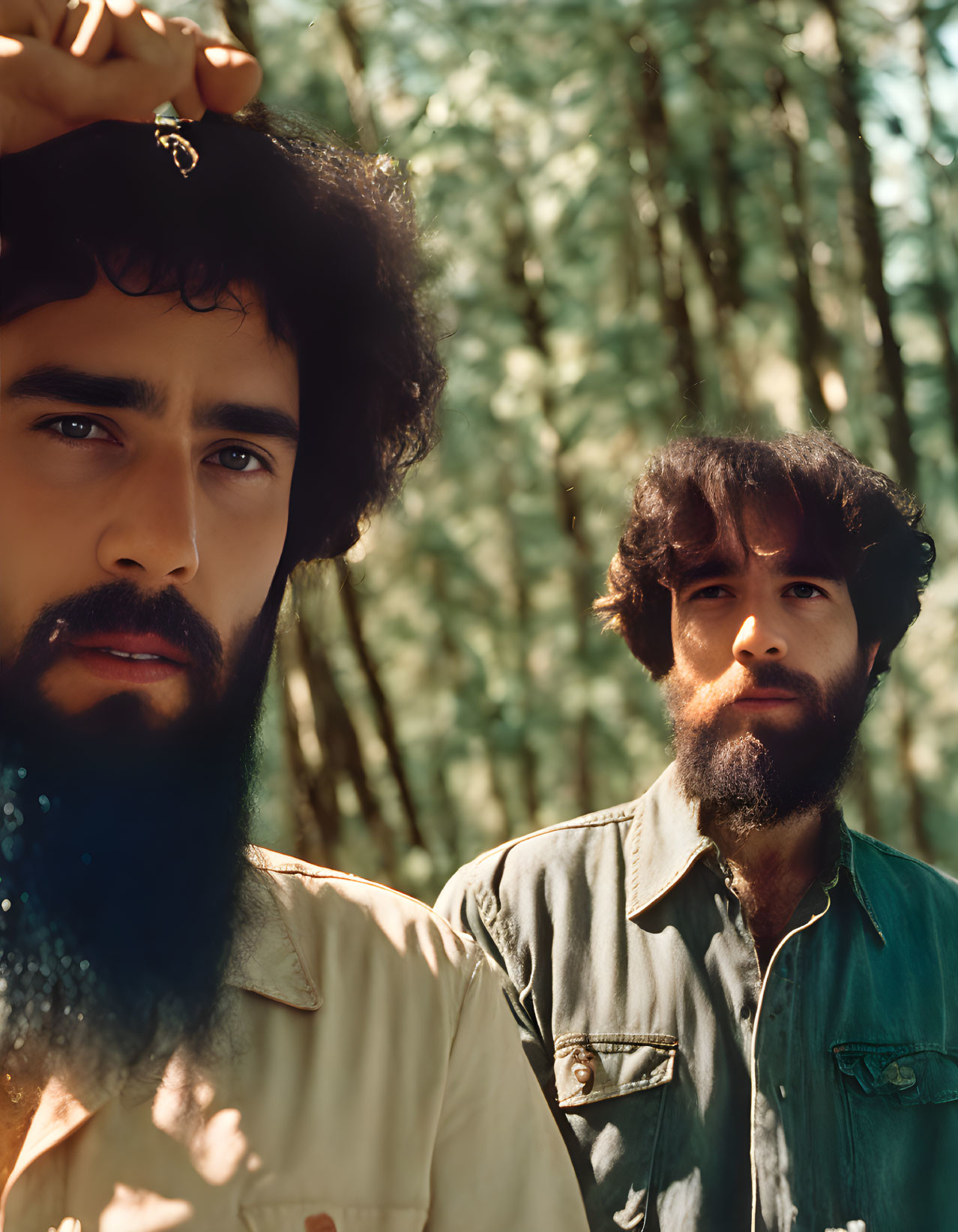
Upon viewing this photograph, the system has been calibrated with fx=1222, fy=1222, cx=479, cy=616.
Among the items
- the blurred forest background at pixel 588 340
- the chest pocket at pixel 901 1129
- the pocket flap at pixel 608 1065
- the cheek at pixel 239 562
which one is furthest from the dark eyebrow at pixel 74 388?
the chest pocket at pixel 901 1129

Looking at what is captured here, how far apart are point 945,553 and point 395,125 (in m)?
1.71

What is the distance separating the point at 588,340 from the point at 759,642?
1.81 metres

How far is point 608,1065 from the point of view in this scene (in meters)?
1.55

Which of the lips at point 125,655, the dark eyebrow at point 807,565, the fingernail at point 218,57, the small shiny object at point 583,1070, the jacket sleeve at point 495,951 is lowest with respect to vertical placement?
the small shiny object at point 583,1070

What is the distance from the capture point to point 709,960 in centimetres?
165

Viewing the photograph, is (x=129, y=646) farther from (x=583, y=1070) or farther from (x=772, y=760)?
(x=772, y=760)

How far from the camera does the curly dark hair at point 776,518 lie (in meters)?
1.76

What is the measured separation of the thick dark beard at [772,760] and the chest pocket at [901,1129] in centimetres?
32

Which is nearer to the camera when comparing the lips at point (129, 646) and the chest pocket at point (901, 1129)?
the lips at point (129, 646)

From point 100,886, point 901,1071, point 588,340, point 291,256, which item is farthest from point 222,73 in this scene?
point 588,340

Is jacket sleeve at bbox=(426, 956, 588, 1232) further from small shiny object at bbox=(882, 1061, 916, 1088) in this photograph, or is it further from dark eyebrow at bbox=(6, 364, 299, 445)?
dark eyebrow at bbox=(6, 364, 299, 445)

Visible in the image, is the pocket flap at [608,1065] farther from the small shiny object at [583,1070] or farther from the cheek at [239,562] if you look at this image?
the cheek at [239,562]

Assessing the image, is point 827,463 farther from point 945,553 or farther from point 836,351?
point 945,553

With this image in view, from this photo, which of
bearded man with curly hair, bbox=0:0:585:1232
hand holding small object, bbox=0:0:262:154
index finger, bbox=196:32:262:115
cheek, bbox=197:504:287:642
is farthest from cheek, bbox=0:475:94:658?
index finger, bbox=196:32:262:115
